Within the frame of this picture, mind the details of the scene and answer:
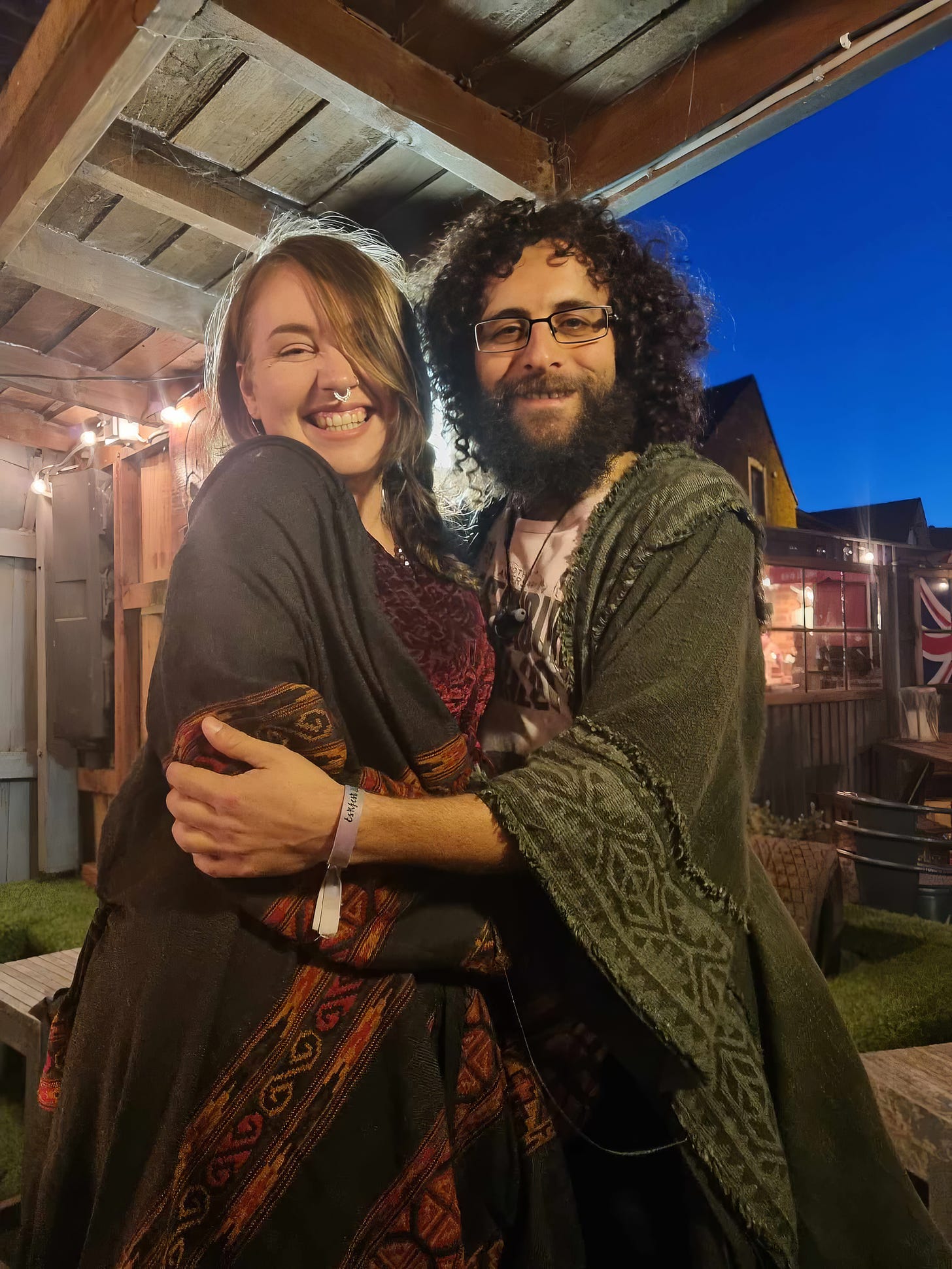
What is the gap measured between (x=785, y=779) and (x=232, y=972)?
3.13 ft

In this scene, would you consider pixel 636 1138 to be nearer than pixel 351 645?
No

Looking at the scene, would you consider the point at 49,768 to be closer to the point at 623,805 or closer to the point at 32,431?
the point at 32,431

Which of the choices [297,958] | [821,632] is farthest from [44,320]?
[821,632]

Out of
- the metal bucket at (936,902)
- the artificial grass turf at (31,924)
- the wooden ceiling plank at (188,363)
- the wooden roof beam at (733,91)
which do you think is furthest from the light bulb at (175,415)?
the metal bucket at (936,902)

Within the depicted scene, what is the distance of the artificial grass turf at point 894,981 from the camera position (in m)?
1.37

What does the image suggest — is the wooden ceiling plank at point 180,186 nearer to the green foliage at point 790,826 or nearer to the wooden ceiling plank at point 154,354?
the wooden ceiling plank at point 154,354

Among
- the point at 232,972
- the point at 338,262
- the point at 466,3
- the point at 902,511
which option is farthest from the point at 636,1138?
the point at 466,3

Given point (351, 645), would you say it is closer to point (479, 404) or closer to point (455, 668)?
point (455, 668)

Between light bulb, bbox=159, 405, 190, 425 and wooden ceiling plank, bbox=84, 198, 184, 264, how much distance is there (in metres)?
0.22

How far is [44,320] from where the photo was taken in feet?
4.17

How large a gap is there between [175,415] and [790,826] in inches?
49.4

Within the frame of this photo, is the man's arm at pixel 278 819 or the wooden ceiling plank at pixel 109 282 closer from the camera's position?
the man's arm at pixel 278 819

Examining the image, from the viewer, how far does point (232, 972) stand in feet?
2.62

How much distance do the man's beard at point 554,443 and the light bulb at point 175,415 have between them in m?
0.46
